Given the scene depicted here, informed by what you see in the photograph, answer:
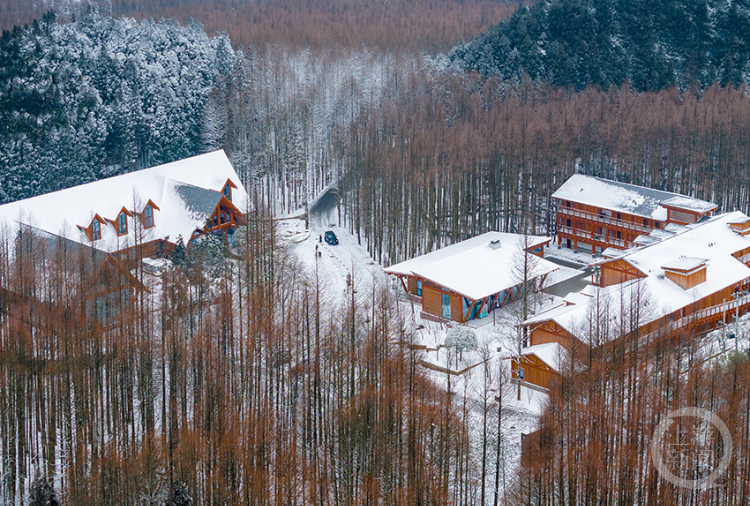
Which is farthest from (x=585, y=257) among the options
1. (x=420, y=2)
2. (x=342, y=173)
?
(x=420, y=2)

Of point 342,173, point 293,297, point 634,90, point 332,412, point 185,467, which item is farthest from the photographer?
point 634,90

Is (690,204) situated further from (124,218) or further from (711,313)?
(124,218)

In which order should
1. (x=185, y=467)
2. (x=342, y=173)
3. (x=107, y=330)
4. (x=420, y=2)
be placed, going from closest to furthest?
(x=185, y=467) < (x=107, y=330) < (x=342, y=173) < (x=420, y=2)

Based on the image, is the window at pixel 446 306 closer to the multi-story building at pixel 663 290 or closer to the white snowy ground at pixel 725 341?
the multi-story building at pixel 663 290

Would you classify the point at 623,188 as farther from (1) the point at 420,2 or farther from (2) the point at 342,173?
(1) the point at 420,2

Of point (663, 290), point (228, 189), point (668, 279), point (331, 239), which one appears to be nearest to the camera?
point (663, 290)

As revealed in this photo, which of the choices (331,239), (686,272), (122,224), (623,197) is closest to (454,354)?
(686,272)
